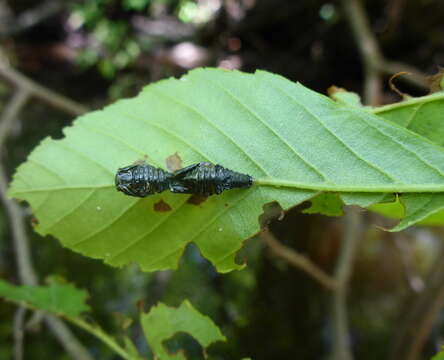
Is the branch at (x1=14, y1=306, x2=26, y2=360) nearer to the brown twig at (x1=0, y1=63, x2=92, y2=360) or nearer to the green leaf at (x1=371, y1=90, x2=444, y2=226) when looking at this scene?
the brown twig at (x1=0, y1=63, x2=92, y2=360)

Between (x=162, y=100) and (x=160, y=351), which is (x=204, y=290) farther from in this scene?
(x=162, y=100)

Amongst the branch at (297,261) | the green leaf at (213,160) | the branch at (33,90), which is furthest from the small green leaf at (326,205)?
the branch at (33,90)

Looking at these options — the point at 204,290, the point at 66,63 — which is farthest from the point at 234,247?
the point at 66,63

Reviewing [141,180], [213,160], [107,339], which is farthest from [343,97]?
[107,339]

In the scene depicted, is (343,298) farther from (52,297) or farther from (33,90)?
(33,90)

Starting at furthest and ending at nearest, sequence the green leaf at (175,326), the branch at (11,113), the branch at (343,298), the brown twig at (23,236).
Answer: the branch at (11,113)
the branch at (343,298)
the brown twig at (23,236)
the green leaf at (175,326)

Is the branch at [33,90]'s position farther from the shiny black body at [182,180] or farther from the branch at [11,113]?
the shiny black body at [182,180]
